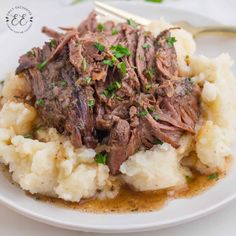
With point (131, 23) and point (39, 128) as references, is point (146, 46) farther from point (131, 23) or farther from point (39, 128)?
point (39, 128)

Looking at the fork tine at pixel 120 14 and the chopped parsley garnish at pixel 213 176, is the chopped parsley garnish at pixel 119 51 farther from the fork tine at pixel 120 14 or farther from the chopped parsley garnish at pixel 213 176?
the chopped parsley garnish at pixel 213 176

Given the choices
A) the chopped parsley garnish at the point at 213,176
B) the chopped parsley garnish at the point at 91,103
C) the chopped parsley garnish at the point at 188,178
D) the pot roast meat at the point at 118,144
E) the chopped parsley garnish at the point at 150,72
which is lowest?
the chopped parsley garnish at the point at 188,178

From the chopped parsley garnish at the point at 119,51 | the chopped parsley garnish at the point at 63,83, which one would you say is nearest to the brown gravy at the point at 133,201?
the chopped parsley garnish at the point at 63,83

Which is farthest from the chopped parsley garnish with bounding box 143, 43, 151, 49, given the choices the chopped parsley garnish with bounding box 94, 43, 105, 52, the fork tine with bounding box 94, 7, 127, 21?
the fork tine with bounding box 94, 7, 127, 21

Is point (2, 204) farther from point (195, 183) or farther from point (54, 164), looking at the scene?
point (195, 183)

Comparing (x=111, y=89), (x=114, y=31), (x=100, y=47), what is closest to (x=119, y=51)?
(x=100, y=47)

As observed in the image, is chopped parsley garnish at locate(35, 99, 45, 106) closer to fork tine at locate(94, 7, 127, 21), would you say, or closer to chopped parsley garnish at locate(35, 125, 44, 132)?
chopped parsley garnish at locate(35, 125, 44, 132)
